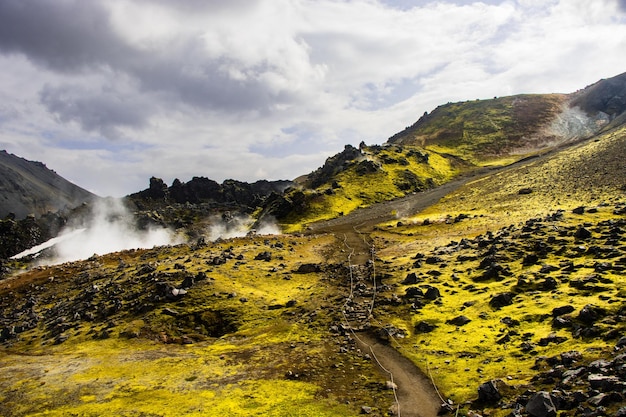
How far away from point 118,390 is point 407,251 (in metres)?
50.5

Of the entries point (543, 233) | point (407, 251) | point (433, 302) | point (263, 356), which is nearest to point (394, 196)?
point (407, 251)

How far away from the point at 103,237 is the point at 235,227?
47119 millimetres

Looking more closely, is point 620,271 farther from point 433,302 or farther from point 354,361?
point 354,361

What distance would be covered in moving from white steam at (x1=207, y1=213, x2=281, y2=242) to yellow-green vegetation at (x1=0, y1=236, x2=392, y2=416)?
61223 millimetres

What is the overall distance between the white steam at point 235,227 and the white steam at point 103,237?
1590cm

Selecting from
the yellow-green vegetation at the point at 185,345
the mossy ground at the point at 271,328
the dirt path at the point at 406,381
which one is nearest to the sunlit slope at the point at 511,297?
the mossy ground at the point at 271,328

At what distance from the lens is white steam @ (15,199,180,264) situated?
120 meters

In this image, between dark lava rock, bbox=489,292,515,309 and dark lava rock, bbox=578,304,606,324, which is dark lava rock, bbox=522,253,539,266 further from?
dark lava rock, bbox=578,304,606,324

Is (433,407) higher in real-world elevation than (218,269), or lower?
lower

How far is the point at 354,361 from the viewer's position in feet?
105

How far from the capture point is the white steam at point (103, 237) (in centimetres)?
11994

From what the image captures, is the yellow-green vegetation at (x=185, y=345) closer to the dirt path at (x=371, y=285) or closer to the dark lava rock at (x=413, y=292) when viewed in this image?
the dirt path at (x=371, y=285)

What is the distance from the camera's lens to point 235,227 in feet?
509

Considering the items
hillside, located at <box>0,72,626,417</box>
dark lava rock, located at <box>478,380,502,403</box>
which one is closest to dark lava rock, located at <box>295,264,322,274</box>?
hillside, located at <box>0,72,626,417</box>
